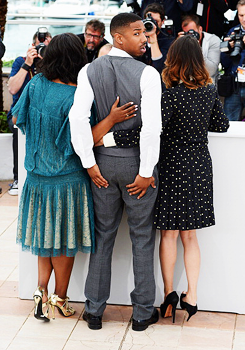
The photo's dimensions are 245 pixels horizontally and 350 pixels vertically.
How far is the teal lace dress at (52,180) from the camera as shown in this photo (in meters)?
3.18

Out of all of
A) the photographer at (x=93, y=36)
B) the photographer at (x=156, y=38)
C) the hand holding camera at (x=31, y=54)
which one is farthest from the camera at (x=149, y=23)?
the hand holding camera at (x=31, y=54)

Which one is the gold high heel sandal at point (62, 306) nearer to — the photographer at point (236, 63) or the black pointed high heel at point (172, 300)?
the black pointed high heel at point (172, 300)

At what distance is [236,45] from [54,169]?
2763mm

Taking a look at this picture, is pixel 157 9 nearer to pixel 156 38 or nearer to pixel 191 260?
pixel 156 38

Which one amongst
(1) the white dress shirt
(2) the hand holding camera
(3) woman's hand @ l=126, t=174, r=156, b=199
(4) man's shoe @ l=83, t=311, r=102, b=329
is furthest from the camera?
(2) the hand holding camera

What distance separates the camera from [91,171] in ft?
10.4

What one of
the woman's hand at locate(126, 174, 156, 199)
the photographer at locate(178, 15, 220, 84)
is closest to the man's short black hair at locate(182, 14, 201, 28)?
the photographer at locate(178, 15, 220, 84)

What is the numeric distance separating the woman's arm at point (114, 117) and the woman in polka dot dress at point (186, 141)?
0.19 metres

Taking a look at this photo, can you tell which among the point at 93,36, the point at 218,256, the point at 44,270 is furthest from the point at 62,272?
the point at 93,36

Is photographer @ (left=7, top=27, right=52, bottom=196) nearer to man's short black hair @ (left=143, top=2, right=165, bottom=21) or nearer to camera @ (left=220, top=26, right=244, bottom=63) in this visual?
man's short black hair @ (left=143, top=2, right=165, bottom=21)

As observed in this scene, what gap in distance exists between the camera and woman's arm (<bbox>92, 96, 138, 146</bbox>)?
3041mm

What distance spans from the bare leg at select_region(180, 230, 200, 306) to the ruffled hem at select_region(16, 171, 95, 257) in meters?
0.50

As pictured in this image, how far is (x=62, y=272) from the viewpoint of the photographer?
3.41 meters

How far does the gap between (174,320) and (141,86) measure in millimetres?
1279
